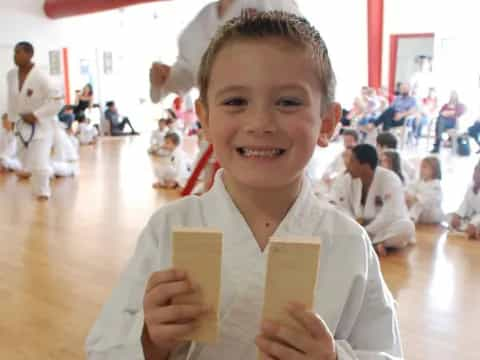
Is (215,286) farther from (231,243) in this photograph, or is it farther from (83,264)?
(83,264)

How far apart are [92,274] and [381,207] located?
2.35 meters

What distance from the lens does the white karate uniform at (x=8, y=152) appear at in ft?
26.8

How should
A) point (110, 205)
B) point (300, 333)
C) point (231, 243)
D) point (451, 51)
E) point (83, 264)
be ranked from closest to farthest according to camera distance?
point (300, 333) → point (231, 243) → point (83, 264) → point (110, 205) → point (451, 51)

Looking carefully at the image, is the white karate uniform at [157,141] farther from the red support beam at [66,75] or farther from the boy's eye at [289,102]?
the boy's eye at [289,102]

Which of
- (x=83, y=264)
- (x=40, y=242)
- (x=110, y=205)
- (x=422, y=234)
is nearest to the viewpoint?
(x=83, y=264)

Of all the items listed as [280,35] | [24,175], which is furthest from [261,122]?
[24,175]

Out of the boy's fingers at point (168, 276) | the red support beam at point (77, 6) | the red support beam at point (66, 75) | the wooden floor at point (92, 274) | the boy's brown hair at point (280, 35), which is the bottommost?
the wooden floor at point (92, 274)

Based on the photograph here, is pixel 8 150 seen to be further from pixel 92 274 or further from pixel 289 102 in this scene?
pixel 289 102

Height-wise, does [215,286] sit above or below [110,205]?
above

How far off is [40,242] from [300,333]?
388 cm

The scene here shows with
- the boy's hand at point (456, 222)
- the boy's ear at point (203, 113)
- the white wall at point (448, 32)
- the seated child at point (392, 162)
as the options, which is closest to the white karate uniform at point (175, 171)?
the seated child at point (392, 162)

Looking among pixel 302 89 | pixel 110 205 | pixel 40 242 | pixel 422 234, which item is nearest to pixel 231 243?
pixel 302 89

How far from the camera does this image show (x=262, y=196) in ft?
3.56

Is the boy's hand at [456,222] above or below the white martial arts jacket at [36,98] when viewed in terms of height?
below
